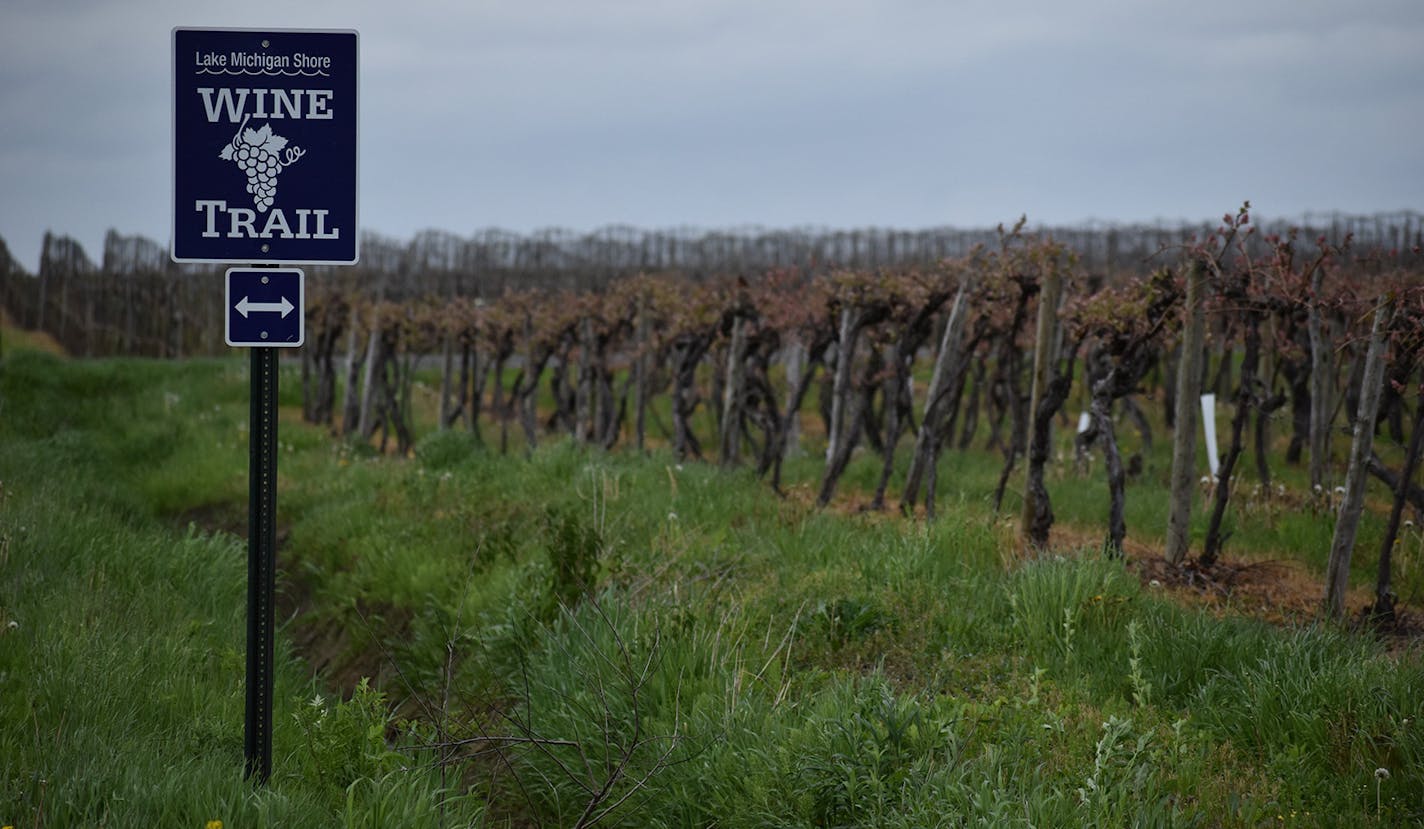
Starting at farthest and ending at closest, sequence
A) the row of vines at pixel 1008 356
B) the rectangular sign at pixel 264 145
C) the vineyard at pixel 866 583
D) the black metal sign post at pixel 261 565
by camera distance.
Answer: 1. the row of vines at pixel 1008 356
2. the vineyard at pixel 866 583
3. the black metal sign post at pixel 261 565
4. the rectangular sign at pixel 264 145

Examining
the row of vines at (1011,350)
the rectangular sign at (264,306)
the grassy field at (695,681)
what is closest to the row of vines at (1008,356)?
the row of vines at (1011,350)

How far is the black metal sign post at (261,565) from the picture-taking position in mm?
4094

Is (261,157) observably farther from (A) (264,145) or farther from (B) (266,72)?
(B) (266,72)

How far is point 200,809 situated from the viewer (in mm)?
3717

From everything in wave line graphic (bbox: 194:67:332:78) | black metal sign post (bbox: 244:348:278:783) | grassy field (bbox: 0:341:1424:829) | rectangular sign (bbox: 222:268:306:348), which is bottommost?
grassy field (bbox: 0:341:1424:829)

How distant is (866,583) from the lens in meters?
6.49

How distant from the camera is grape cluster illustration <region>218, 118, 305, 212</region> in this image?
403 centimetres

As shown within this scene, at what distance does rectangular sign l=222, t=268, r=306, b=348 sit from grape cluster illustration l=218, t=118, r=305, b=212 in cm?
23

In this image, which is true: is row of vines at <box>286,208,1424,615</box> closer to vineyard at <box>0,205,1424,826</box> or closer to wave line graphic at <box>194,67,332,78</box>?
vineyard at <box>0,205,1424,826</box>

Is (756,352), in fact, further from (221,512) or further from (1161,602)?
(1161,602)

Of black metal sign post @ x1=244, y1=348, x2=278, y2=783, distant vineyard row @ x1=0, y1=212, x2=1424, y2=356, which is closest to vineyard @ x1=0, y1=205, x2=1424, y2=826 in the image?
black metal sign post @ x1=244, y1=348, x2=278, y2=783

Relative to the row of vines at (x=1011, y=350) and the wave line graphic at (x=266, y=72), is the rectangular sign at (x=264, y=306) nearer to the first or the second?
the wave line graphic at (x=266, y=72)

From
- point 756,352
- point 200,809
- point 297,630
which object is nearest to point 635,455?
point 756,352

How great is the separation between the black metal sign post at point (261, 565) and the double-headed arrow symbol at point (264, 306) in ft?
0.47
